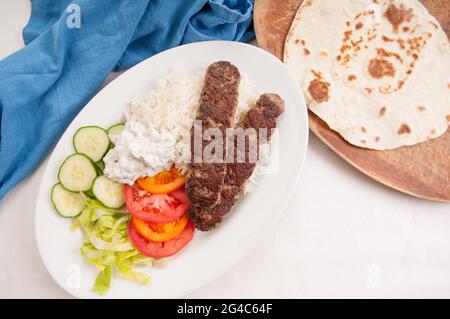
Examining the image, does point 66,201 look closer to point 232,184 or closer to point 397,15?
point 232,184

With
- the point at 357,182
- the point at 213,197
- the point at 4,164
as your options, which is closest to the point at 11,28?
the point at 4,164

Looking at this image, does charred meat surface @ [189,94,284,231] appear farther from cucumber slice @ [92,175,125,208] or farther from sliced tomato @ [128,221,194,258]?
cucumber slice @ [92,175,125,208]

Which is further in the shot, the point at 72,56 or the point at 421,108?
the point at 72,56

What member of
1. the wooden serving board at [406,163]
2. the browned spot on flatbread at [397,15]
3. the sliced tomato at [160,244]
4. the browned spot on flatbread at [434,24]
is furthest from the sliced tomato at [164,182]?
the browned spot on flatbread at [434,24]

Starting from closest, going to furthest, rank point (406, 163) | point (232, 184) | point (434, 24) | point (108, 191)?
1. point (232, 184)
2. point (108, 191)
3. point (406, 163)
4. point (434, 24)

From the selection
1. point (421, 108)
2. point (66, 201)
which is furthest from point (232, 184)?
point (421, 108)

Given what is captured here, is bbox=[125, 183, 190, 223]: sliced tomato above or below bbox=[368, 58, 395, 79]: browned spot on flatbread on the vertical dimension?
below

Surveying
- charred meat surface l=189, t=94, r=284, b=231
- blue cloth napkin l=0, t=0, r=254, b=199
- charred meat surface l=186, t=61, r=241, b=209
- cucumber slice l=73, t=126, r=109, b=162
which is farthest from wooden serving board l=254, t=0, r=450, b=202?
cucumber slice l=73, t=126, r=109, b=162

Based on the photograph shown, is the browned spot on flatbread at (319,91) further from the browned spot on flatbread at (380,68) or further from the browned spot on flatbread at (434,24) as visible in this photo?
the browned spot on flatbread at (434,24)

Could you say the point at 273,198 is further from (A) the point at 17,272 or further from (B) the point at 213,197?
(A) the point at 17,272
